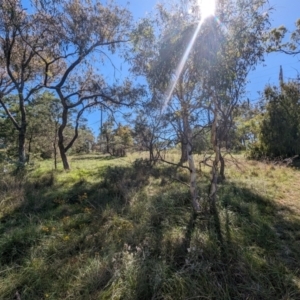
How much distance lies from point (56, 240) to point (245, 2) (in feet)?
15.3

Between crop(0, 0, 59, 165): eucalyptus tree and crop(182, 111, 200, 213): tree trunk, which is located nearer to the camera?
crop(182, 111, 200, 213): tree trunk

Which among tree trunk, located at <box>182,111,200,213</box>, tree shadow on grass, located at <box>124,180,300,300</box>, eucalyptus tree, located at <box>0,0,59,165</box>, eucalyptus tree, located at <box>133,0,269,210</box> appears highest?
eucalyptus tree, located at <box>0,0,59,165</box>

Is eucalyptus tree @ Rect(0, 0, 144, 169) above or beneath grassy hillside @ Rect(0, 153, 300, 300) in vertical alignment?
above

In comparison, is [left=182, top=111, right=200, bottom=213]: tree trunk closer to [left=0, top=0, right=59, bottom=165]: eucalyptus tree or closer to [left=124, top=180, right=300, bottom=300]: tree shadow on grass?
[left=124, top=180, right=300, bottom=300]: tree shadow on grass

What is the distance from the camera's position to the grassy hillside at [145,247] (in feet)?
7.85

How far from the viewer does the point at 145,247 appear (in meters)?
3.07

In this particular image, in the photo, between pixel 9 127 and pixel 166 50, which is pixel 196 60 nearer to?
pixel 166 50

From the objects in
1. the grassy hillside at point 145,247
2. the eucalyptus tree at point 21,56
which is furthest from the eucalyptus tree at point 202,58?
the eucalyptus tree at point 21,56

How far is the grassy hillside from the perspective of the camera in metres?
2.39

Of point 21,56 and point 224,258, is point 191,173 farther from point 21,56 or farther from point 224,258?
point 21,56

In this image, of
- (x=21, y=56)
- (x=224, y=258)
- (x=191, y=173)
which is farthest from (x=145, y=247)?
(x=21, y=56)

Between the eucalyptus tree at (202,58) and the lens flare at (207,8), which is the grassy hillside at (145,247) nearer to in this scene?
the eucalyptus tree at (202,58)

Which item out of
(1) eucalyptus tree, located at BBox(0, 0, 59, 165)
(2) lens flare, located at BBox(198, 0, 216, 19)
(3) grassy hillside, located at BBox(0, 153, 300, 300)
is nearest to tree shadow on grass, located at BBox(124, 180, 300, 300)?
(3) grassy hillside, located at BBox(0, 153, 300, 300)

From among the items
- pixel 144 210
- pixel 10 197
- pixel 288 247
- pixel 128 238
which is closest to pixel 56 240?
pixel 128 238
